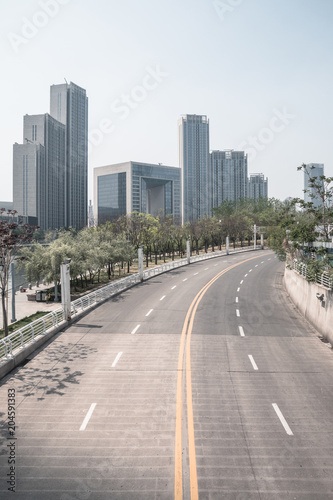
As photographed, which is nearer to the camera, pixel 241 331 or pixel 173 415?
pixel 173 415

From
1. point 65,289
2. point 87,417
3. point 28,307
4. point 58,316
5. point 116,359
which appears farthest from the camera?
point 28,307

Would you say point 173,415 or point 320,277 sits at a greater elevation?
point 320,277

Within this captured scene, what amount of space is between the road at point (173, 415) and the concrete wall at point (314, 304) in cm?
81

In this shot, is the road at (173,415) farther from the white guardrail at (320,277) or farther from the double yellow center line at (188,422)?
the white guardrail at (320,277)

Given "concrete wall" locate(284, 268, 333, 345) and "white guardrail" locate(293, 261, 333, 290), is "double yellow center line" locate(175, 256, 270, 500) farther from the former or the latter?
"white guardrail" locate(293, 261, 333, 290)

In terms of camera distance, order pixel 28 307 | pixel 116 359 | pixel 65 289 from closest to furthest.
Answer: pixel 116 359 < pixel 65 289 < pixel 28 307

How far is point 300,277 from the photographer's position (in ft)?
83.7

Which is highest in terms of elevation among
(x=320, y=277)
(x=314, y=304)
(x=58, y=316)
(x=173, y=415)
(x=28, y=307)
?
(x=320, y=277)

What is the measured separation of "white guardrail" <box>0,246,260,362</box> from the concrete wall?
46.4 feet

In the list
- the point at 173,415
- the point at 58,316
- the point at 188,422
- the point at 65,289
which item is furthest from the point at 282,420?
the point at 58,316

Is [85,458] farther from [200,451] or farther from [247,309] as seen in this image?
[247,309]

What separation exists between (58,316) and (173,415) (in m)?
16.2

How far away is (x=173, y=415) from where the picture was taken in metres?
10.2

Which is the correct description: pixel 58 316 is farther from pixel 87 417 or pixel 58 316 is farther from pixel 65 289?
pixel 87 417
